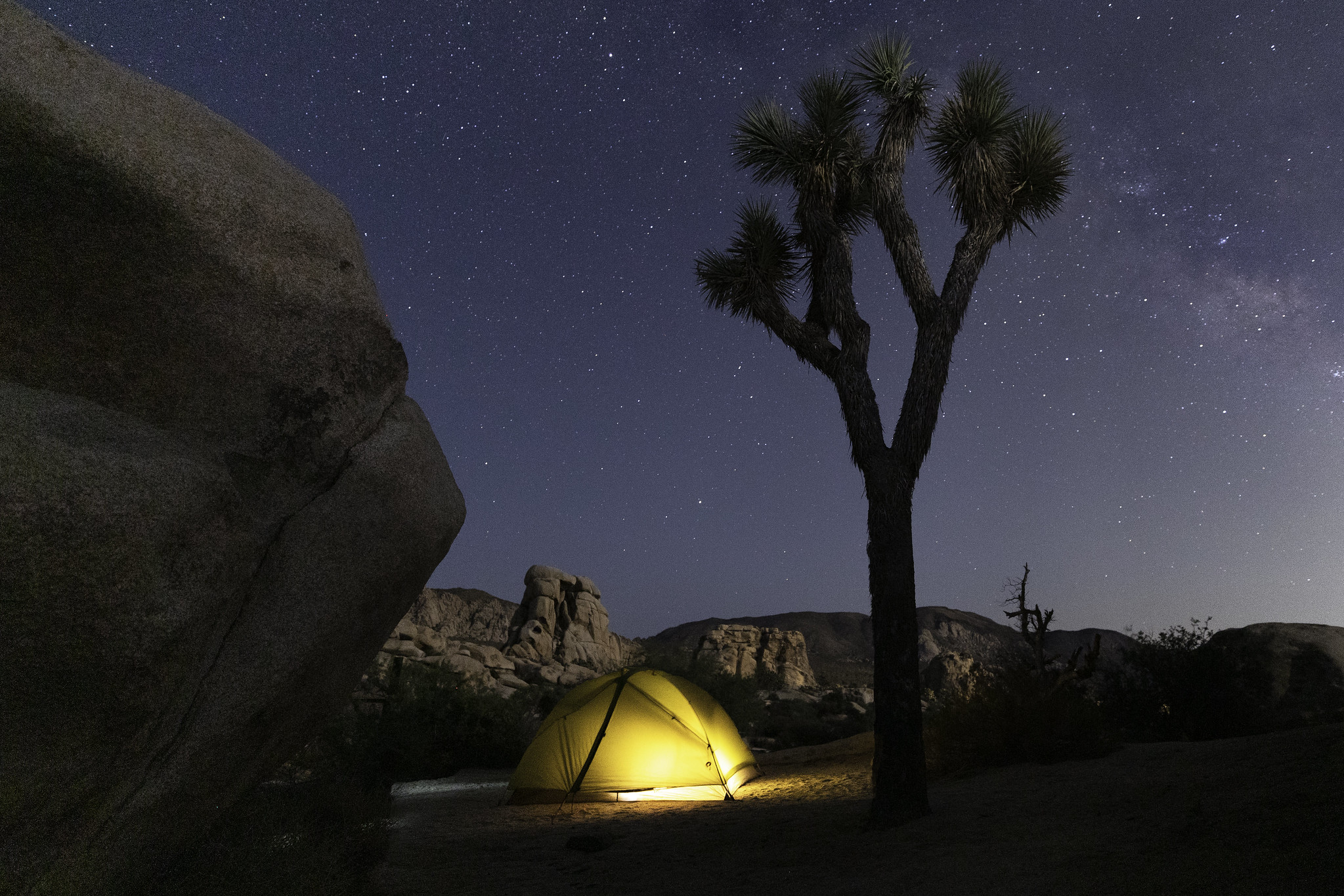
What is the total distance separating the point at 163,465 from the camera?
258 cm

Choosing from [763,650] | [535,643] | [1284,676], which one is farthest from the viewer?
[763,650]

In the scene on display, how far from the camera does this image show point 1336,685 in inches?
374

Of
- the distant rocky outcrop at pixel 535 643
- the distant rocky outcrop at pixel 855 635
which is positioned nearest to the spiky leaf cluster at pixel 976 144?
the distant rocky outcrop at pixel 535 643


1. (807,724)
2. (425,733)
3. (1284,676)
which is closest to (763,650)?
(807,724)

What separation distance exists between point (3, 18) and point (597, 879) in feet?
20.7

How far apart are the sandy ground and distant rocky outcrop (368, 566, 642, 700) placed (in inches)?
456

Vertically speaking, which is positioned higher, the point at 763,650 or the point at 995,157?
the point at 995,157

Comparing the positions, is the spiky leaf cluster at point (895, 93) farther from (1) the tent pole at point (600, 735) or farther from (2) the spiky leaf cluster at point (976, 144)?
(1) the tent pole at point (600, 735)

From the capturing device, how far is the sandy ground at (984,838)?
12.2 feet

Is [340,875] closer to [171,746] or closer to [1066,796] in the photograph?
[171,746]

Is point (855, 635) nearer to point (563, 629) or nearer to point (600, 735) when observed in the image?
point (563, 629)

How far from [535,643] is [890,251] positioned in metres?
28.1

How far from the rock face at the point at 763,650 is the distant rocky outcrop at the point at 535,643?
23.2 feet

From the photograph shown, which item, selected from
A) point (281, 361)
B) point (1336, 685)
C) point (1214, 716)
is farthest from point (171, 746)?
point (1336, 685)
